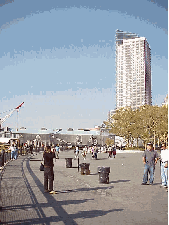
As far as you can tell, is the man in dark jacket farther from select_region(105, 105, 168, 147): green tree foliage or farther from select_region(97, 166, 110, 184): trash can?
select_region(105, 105, 168, 147): green tree foliage

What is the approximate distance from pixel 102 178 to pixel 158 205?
5.57 meters

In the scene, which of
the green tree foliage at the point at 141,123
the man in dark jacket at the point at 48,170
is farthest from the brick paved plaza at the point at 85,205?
the green tree foliage at the point at 141,123

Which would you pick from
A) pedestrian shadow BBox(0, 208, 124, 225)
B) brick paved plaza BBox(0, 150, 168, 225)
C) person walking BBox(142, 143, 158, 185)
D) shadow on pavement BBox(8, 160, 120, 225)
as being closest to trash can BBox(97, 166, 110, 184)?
brick paved plaza BBox(0, 150, 168, 225)

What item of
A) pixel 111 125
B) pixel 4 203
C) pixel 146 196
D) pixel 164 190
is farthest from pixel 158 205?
pixel 111 125

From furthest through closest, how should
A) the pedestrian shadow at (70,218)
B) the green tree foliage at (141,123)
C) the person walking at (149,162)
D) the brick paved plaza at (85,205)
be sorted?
1. the green tree foliage at (141,123)
2. the person walking at (149,162)
3. the brick paved plaza at (85,205)
4. the pedestrian shadow at (70,218)

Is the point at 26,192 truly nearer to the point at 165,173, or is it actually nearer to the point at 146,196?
the point at 146,196

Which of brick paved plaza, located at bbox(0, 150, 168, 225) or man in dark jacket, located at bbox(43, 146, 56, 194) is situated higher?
man in dark jacket, located at bbox(43, 146, 56, 194)

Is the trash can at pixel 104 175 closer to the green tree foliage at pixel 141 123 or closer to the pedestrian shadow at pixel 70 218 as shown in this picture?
the pedestrian shadow at pixel 70 218

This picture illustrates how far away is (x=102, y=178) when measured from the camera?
15.3 meters

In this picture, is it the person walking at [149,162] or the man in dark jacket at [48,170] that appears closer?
the man in dark jacket at [48,170]

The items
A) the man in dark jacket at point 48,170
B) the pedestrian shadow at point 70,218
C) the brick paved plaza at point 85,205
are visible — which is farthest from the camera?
the man in dark jacket at point 48,170

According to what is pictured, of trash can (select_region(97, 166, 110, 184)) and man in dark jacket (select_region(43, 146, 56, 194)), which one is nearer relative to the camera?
man in dark jacket (select_region(43, 146, 56, 194))

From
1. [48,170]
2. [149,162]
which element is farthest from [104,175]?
[48,170]

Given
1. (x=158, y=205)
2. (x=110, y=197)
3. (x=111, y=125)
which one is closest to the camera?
(x=158, y=205)
